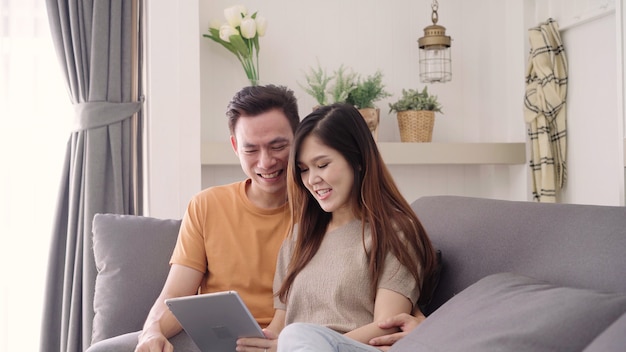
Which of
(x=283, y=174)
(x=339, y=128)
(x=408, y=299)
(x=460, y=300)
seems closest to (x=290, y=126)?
(x=283, y=174)

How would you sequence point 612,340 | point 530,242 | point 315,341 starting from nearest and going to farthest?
point 612,340
point 315,341
point 530,242

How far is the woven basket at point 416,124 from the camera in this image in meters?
3.68

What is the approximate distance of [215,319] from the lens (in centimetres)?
186

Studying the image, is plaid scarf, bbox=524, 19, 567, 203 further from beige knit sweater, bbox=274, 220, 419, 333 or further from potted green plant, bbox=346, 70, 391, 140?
beige knit sweater, bbox=274, 220, 419, 333

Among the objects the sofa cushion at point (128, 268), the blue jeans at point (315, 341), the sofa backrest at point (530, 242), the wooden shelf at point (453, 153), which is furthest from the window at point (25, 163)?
the blue jeans at point (315, 341)

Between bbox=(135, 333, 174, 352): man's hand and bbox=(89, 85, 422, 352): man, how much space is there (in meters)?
0.15

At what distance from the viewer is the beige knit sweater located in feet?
6.11

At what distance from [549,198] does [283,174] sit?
1.82 meters

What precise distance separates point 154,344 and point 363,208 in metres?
0.66

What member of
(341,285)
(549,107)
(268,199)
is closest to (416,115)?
(549,107)

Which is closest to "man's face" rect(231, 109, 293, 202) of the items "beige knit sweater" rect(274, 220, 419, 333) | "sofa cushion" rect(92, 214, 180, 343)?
"beige knit sweater" rect(274, 220, 419, 333)

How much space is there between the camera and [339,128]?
6.52 feet

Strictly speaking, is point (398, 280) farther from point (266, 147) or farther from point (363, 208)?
point (266, 147)

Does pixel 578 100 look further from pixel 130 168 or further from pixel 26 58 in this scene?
pixel 26 58
